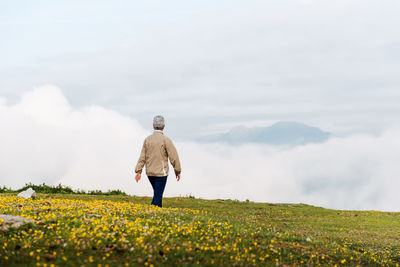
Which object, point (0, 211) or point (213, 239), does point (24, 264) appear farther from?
point (0, 211)

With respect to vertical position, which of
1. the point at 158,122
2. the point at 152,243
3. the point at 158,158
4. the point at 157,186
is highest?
the point at 158,122

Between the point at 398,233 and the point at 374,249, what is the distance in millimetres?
7736

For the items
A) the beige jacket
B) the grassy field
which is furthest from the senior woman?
the grassy field

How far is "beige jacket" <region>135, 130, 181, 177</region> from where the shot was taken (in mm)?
19672

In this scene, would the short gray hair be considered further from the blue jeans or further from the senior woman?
the blue jeans

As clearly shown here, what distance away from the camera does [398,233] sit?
23.9 metres

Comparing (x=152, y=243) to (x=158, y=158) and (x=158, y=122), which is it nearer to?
(x=158, y=158)

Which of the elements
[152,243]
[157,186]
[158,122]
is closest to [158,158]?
[157,186]

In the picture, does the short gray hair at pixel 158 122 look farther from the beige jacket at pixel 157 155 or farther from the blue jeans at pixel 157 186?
the blue jeans at pixel 157 186

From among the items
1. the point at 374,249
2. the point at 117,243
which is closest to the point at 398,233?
the point at 374,249

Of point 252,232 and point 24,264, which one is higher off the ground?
point 252,232

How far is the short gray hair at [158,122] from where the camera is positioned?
20.1 metres

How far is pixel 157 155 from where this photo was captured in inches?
774

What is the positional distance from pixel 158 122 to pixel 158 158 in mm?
1878
